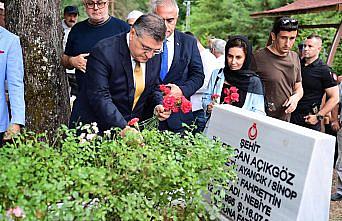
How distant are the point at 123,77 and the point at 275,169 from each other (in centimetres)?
111

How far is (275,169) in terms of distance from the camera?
8.35 ft

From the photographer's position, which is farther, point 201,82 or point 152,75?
point 201,82

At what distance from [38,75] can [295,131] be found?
9.70ft

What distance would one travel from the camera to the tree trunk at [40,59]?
4734 millimetres

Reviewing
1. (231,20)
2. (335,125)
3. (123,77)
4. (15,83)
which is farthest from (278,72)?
(231,20)

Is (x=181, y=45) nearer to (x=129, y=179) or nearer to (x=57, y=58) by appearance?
(x=57, y=58)

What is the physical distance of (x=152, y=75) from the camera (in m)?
3.27

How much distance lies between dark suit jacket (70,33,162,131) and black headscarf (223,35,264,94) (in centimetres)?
75

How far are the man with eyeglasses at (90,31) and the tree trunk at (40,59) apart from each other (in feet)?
2.91

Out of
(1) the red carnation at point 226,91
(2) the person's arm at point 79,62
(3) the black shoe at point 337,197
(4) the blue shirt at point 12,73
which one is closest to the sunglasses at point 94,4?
(2) the person's arm at point 79,62

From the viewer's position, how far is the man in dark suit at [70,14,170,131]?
2.89 m

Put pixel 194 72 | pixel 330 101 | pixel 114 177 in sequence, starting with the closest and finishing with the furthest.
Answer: pixel 114 177 < pixel 194 72 < pixel 330 101

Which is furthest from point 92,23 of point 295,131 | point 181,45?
point 295,131

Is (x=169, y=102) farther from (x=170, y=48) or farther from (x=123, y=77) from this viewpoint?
(x=170, y=48)
